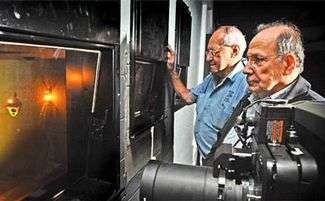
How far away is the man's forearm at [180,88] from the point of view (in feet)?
5.37

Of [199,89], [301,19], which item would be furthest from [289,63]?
[199,89]

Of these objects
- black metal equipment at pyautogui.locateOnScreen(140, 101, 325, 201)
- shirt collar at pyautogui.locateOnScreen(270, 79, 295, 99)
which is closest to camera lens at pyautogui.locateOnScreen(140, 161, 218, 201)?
black metal equipment at pyautogui.locateOnScreen(140, 101, 325, 201)

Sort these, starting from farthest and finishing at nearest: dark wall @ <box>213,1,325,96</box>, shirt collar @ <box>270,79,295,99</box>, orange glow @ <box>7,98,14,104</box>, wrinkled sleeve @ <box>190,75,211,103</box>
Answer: wrinkled sleeve @ <box>190,75,211,103</box>
dark wall @ <box>213,1,325,96</box>
shirt collar @ <box>270,79,295,99</box>
orange glow @ <box>7,98,14,104</box>

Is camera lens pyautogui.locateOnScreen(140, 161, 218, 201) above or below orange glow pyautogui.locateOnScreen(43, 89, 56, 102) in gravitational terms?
below

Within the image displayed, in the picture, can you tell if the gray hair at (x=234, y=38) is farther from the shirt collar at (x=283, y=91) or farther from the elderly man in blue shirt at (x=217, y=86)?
the shirt collar at (x=283, y=91)

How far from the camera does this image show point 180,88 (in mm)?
1648

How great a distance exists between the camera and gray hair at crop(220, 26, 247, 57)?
1.42 m

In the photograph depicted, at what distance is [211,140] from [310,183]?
3.02ft

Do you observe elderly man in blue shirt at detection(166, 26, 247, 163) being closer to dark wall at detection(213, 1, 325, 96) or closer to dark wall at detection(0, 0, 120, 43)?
dark wall at detection(213, 1, 325, 96)

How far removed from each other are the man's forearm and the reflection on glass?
21.9 inches

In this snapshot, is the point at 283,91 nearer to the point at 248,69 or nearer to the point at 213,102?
the point at 248,69

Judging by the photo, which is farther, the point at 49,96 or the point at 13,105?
the point at 49,96

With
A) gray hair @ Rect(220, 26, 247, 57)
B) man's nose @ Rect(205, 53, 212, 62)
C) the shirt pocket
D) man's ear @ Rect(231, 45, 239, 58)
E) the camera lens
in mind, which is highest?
gray hair @ Rect(220, 26, 247, 57)

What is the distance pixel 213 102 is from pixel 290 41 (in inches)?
18.9
